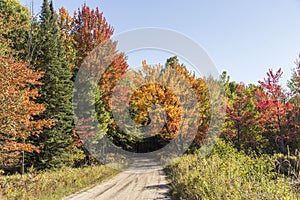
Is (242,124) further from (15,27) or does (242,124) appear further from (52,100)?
(15,27)

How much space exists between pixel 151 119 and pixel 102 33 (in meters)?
11.2

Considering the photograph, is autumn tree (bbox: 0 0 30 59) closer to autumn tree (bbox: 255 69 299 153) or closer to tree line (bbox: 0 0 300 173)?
tree line (bbox: 0 0 300 173)

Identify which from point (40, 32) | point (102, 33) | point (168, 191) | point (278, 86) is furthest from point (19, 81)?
point (278, 86)

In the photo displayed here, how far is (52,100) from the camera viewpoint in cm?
2019

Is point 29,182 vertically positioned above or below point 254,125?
below

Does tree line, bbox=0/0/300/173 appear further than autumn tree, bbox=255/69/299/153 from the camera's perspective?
No

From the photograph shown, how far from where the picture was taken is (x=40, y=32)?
21547 millimetres

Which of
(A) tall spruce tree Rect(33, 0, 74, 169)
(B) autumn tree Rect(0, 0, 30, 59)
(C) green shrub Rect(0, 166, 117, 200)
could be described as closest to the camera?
(C) green shrub Rect(0, 166, 117, 200)

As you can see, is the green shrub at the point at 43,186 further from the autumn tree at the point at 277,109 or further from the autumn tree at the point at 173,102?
the autumn tree at the point at 277,109

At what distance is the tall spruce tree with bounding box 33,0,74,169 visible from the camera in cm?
1959

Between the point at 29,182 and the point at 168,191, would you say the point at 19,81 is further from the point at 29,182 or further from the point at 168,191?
the point at 168,191

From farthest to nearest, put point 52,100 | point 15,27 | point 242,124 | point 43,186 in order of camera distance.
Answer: point 242,124
point 52,100
point 15,27
point 43,186

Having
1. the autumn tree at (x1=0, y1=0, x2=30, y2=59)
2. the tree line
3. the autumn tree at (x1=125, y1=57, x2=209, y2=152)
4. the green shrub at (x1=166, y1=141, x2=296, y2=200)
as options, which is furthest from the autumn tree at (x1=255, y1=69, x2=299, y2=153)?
the autumn tree at (x1=0, y1=0, x2=30, y2=59)

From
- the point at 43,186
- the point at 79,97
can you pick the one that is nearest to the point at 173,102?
the point at 79,97
